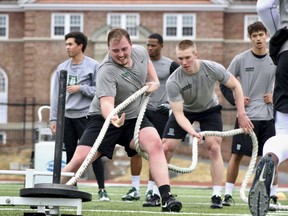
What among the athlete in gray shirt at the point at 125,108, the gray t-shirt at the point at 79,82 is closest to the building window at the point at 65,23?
the gray t-shirt at the point at 79,82

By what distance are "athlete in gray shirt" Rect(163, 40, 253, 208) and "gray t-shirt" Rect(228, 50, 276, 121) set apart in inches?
30.2

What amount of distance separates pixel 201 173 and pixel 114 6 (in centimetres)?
2441

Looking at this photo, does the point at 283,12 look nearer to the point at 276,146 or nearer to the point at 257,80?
the point at 276,146

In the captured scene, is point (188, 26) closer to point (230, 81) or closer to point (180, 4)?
point (180, 4)

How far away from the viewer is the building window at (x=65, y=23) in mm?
58500

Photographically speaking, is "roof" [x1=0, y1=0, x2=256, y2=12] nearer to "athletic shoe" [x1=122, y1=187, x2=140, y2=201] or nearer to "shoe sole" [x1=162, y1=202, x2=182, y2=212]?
"athletic shoe" [x1=122, y1=187, x2=140, y2=201]

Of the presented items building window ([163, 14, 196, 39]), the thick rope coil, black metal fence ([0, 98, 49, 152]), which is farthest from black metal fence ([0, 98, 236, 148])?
the thick rope coil

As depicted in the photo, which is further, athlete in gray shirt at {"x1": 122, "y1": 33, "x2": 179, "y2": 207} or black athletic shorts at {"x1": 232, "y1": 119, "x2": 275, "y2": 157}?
athlete in gray shirt at {"x1": 122, "y1": 33, "x2": 179, "y2": 207}

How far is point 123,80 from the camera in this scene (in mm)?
10141

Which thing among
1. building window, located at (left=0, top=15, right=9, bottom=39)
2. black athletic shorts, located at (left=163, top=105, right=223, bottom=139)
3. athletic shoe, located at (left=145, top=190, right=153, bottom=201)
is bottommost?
athletic shoe, located at (left=145, top=190, right=153, bottom=201)

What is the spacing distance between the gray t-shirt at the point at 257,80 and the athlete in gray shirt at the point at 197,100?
2.52ft

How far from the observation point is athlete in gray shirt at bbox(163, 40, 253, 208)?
456 inches

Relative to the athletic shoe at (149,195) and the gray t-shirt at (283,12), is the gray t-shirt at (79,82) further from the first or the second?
the gray t-shirt at (283,12)

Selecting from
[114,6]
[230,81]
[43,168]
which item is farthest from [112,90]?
[114,6]
